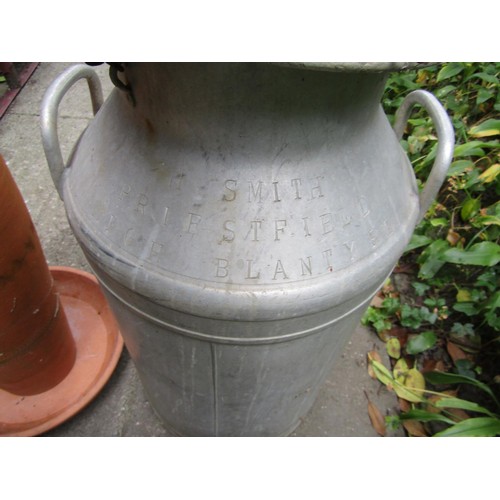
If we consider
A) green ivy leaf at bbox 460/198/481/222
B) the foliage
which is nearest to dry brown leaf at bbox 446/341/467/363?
the foliage

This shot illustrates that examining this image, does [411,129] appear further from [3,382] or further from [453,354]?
[3,382]

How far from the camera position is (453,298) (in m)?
1.85

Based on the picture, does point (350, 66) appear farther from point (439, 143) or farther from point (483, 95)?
point (483, 95)

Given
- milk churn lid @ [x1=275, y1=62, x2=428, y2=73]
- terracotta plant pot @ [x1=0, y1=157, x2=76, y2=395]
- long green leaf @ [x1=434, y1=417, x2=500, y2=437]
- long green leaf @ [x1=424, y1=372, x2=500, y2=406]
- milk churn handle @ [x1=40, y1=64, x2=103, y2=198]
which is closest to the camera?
milk churn lid @ [x1=275, y1=62, x2=428, y2=73]

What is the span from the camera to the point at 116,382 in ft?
4.99

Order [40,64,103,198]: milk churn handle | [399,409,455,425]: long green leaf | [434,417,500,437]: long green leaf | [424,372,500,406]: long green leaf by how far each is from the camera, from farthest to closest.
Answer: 1. [424,372,500,406]: long green leaf
2. [399,409,455,425]: long green leaf
3. [434,417,500,437]: long green leaf
4. [40,64,103,198]: milk churn handle

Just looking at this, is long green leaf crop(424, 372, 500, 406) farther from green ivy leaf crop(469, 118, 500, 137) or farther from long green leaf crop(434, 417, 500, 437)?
green ivy leaf crop(469, 118, 500, 137)

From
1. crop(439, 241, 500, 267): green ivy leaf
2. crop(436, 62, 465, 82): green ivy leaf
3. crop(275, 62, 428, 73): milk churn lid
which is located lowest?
crop(439, 241, 500, 267): green ivy leaf

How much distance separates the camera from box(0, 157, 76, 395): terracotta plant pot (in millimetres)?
992

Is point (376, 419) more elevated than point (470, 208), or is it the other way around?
point (470, 208)

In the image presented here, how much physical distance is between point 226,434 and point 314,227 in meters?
0.84

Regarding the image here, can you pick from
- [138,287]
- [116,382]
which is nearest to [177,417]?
[116,382]

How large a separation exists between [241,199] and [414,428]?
4.31 feet

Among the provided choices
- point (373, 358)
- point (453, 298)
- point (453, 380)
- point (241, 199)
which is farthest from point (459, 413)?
point (241, 199)
